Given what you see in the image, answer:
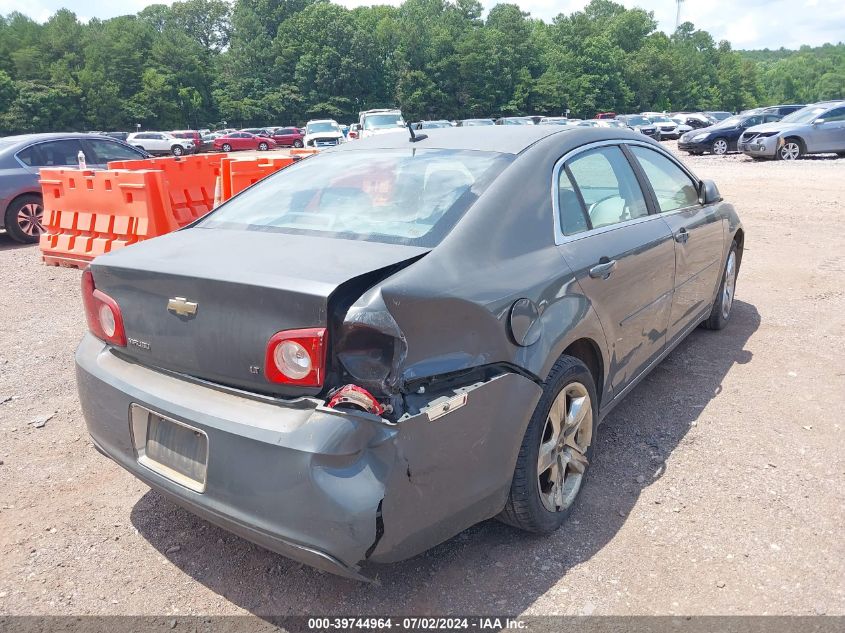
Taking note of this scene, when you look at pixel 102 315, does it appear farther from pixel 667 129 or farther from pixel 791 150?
pixel 667 129

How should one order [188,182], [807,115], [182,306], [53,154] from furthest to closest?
[807,115] → [53,154] → [188,182] → [182,306]

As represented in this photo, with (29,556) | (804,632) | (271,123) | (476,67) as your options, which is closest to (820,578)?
(804,632)

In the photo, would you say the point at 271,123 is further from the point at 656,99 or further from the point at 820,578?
the point at 820,578

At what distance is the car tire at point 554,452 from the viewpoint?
2.62 m

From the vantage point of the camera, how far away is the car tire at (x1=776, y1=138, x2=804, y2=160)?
19.2m

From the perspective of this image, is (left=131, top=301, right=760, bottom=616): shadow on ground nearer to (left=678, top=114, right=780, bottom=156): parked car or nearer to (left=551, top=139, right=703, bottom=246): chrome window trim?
(left=551, top=139, right=703, bottom=246): chrome window trim

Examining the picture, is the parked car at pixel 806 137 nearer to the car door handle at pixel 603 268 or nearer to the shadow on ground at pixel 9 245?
the shadow on ground at pixel 9 245

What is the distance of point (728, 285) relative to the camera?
5.43m

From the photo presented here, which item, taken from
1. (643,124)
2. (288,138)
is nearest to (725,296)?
(643,124)

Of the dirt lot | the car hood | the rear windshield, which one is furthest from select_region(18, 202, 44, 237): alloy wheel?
the car hood

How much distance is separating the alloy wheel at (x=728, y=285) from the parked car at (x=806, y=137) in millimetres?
15949

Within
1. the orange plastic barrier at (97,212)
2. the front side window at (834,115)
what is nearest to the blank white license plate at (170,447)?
the orange plastic barrier at (97,212)

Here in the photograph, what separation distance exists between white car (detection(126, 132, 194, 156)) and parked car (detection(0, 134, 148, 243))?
108 ft

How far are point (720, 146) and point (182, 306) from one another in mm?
24250
